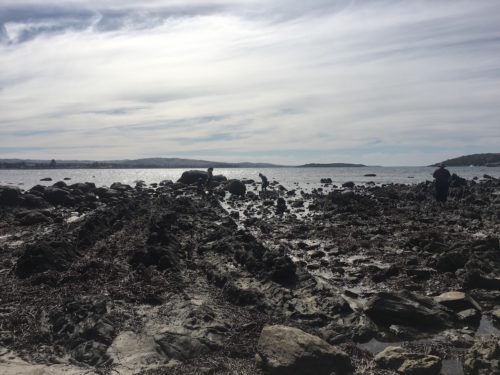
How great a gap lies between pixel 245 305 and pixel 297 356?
Answer: 3144 mm

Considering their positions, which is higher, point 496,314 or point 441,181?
point 441,181

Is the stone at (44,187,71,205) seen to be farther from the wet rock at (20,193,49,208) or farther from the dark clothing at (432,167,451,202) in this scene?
the dark clothing at (432,167,451,202)

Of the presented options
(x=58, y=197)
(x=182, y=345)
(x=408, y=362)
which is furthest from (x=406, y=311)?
(x=58, y=197)

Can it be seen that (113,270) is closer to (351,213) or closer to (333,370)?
(333,370)

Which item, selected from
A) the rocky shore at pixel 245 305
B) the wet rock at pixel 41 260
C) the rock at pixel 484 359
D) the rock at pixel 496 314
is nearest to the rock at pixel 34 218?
the rocky shore at pixel 245 305

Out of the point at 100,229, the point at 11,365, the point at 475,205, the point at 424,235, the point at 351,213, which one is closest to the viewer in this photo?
the point at 11,365

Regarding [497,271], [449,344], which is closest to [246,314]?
[449,344]

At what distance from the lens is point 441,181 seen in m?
29.8

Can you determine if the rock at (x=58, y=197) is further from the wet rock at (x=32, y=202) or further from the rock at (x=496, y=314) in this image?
the rock at (x=496, y=314)

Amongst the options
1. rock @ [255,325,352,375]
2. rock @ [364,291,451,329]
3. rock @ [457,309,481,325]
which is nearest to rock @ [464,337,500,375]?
rock @ [255,325,352,375]

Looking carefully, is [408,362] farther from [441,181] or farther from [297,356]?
[441,181]

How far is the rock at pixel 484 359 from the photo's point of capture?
6285 millimetres

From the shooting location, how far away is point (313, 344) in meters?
7.04

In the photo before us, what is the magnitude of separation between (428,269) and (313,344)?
7.17 meters
